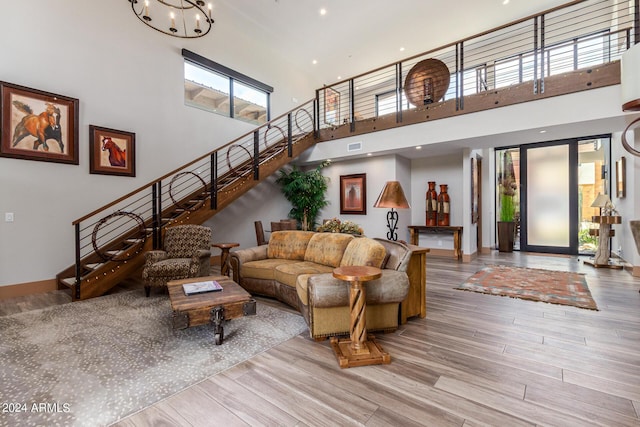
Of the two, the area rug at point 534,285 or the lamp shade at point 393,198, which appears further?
the area rug at point 534,285

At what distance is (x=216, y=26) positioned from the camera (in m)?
6.58

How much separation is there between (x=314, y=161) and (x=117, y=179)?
4.50 m

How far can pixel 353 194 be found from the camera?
785 centimetres

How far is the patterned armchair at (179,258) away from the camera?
155 inches

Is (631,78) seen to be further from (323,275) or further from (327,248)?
(327,248)

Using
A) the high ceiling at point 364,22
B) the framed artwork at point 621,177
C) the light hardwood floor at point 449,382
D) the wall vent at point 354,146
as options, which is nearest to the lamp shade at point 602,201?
the framed artwork at point 621,177

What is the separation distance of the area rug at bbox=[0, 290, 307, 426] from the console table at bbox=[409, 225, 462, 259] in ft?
15.9

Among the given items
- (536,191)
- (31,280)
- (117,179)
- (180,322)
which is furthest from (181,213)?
(536,191)

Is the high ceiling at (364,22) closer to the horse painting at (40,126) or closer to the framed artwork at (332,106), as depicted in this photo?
the framed artwork at (332,106)

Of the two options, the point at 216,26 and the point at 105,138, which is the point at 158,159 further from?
the point at 216,26

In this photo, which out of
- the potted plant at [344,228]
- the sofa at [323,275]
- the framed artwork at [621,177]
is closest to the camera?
the sofa at [323,275]

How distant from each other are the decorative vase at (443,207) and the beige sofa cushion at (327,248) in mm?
4212

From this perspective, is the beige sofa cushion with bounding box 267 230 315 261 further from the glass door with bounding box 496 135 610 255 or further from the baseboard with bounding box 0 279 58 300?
the glass door with bounding box 496 135 610 255

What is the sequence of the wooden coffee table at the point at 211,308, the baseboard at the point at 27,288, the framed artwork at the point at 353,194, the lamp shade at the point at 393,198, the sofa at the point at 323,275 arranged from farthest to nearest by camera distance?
1. the framed artwork at the point at 353,194
2. the baseboard at the point at 27,288
3. the lamp shade at the point at 393,198
4. the sofa at the point at 323,275
5. the wooden coffee table at the point at 211,308
